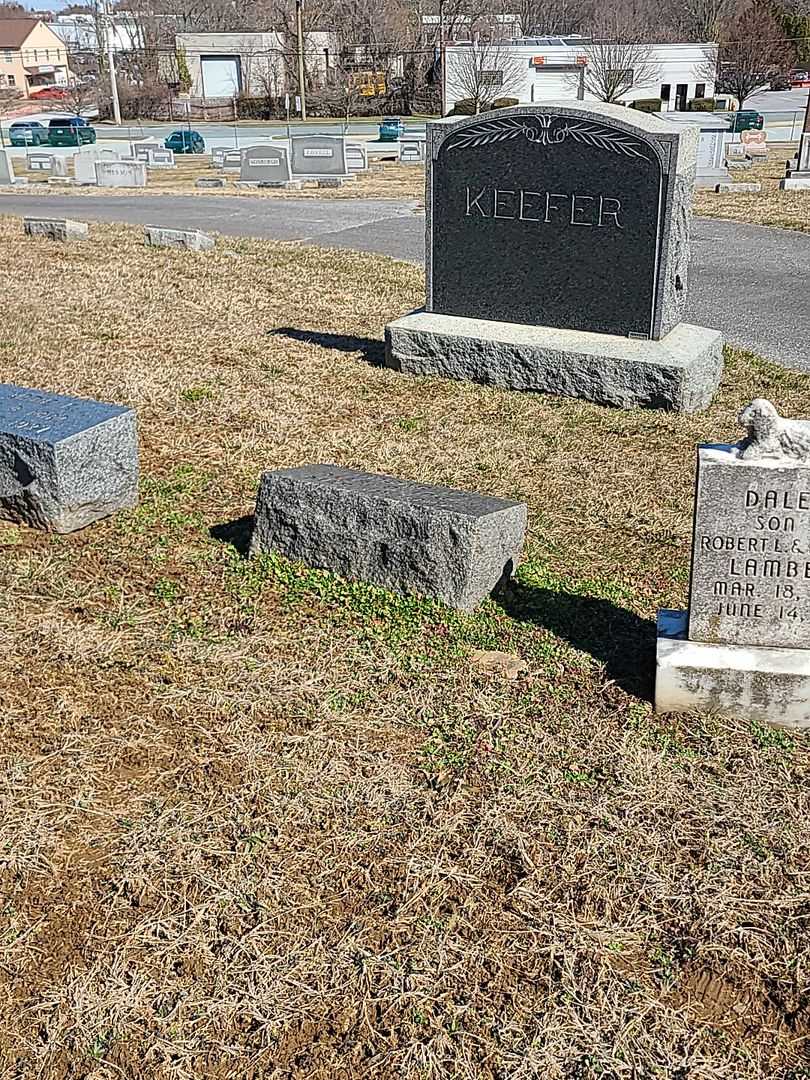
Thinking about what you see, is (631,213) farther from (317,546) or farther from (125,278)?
(125,278)

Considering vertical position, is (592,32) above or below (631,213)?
above

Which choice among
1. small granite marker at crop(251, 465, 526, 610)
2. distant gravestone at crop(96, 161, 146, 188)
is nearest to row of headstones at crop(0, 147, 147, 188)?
distant gravestone at crop(96, 161, 146, 188)

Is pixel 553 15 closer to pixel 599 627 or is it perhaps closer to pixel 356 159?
pixel 356 159

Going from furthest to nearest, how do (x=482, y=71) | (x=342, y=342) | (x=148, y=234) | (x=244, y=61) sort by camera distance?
(x=244, y=61) → (x=482, y=71) → (x=148, y=234) → (x=342, y=342)

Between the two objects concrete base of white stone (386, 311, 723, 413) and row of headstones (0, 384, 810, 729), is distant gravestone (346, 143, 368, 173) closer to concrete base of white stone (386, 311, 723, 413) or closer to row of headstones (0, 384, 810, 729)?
concrete base of white stone (386, 311, 723, 413)

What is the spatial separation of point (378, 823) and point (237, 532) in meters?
2.39

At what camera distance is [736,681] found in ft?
11.9

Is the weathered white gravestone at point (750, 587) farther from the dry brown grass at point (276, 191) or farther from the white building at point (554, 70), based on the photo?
the white building at point (554, 70)

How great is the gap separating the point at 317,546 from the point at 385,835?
1.76m

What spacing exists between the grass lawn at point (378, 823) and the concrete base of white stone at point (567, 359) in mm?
1287

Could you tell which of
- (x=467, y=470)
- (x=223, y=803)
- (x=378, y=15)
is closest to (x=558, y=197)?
(x=467, y=470)

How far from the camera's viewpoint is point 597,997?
2594 millimetres

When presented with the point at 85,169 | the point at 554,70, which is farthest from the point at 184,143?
the point at 554,70

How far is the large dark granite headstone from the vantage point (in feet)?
22.5
